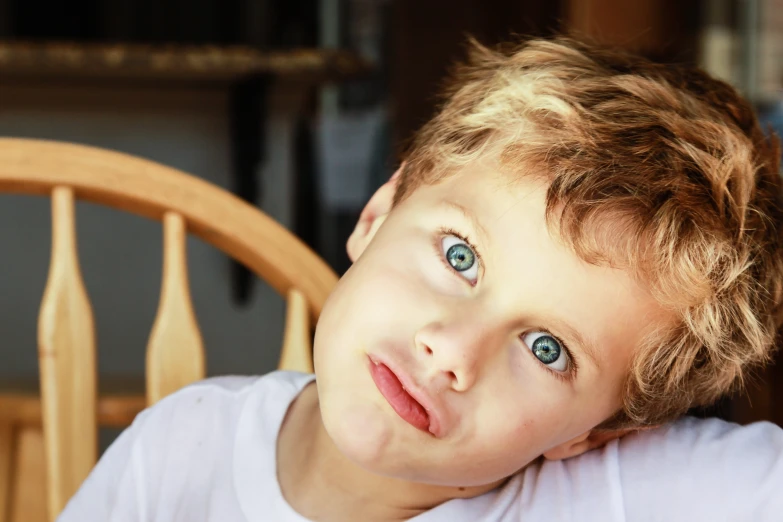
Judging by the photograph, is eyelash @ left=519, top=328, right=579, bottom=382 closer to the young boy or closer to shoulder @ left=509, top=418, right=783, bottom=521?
the young boy

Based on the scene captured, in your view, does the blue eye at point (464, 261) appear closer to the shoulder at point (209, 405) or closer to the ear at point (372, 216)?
the ear at point (372, 216)

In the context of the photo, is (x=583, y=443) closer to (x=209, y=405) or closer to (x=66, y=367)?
(x=209, y=405)

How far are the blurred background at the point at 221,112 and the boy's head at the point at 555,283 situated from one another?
4.29ft

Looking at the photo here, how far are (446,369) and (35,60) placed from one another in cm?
152

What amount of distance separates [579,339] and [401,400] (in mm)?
118

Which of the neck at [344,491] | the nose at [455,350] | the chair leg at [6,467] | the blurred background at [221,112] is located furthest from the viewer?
the blurred background at [221,112]

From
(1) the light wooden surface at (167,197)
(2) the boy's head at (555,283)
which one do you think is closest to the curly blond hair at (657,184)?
(2) the boy's head at (555,283)

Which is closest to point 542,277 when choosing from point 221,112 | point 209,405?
point 209,405

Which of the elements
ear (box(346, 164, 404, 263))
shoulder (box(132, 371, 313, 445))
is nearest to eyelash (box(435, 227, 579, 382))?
ear (box(346, 164, 404, 263))

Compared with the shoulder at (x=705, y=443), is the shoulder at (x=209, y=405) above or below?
below

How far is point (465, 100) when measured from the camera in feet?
2.34

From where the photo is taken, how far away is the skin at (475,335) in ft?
1.87

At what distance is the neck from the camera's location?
0.67 m

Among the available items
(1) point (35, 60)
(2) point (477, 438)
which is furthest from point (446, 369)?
(1) point (35, 60)
